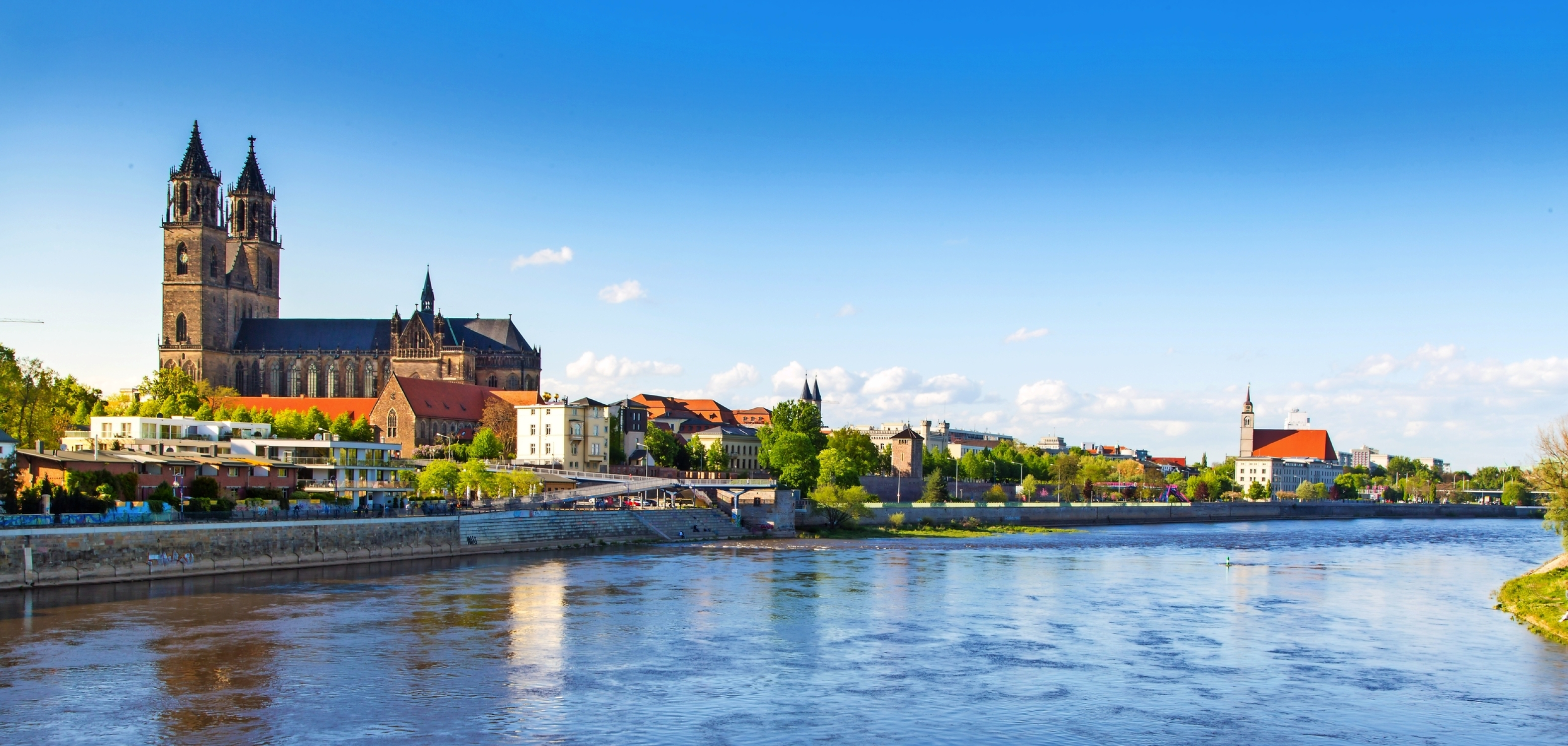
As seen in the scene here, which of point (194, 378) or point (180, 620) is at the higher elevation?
point (194, 378)

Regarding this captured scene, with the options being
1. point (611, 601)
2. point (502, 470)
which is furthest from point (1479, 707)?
point (502, 470)

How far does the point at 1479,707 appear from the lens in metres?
28.6

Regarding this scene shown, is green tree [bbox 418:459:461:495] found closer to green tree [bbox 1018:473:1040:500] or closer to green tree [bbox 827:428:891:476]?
green tree [bbox 827:428:891:476]

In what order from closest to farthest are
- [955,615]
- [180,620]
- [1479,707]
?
[1479,707], [180,620], [955,615]

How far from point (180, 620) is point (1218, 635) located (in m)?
30.4

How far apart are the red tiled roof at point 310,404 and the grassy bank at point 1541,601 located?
299ft

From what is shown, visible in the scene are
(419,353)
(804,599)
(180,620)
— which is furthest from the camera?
(419,353)

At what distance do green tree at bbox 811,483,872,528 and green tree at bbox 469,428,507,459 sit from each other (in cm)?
2534

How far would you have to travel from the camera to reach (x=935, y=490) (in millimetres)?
121688

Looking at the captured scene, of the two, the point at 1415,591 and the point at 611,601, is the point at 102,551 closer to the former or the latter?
the point at 611,601

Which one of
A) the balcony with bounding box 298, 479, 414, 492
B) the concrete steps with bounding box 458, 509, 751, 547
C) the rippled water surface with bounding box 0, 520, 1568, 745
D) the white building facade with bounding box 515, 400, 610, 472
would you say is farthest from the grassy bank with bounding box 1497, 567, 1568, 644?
the white building facade with bounding box 515, 400, 610, 472

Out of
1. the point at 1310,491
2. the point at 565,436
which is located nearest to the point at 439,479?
the point at 565,436

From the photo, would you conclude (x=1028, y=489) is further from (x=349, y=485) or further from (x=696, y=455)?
(x=349, y=485)

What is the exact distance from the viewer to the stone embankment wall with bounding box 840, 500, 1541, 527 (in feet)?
322
